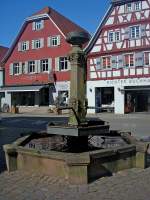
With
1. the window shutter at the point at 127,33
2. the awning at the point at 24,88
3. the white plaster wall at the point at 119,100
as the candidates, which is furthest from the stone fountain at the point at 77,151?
the awning at the point at 24,88

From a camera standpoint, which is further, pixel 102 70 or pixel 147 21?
pixel 102 70

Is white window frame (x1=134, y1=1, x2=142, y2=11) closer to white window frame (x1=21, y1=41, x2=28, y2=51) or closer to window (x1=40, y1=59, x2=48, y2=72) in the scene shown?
window (x1=40, y1=59, x2=48, y2=72)

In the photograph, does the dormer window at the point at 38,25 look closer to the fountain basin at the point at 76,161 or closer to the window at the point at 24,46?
the window at the point at 24,46

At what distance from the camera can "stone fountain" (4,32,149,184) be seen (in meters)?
7.83

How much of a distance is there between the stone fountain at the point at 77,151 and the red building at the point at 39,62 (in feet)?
111

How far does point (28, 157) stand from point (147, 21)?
30.2 meters

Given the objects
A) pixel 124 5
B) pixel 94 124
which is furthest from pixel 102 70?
pixel 94 124

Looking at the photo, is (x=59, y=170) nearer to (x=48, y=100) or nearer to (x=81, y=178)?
(x=81, y=178)

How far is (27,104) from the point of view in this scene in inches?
1907

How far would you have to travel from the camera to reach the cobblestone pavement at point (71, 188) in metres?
6.78

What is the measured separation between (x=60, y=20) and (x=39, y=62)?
5.37 meters

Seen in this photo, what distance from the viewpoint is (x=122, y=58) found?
38.5m

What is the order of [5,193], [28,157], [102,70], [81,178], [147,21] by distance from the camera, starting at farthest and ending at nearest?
[102,70] < [147,21] < [28,157] < [81,178] < [5,193]

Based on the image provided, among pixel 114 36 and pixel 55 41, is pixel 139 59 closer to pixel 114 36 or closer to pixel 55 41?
pixel 114 36
